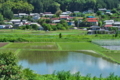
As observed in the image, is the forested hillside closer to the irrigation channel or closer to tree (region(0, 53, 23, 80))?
the irrigation channel

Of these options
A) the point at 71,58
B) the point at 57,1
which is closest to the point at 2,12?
the point at 57,1

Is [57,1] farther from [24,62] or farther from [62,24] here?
[24,62]

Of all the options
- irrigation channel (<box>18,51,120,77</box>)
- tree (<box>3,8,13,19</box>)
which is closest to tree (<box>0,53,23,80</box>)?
irrigation channel (<box>18,51,120,77</box>)

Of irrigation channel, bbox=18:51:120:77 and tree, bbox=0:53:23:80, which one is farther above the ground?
tree, bbox=0:53:23:80

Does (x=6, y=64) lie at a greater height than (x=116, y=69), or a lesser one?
greater

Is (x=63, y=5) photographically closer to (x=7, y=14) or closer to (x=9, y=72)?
(x=7, y=14)

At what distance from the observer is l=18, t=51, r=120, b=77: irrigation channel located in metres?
16.4

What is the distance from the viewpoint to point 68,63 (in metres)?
18.6

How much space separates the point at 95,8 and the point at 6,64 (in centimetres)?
5795

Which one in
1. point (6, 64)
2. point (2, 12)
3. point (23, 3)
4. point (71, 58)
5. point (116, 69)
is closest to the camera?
point (6, 64)

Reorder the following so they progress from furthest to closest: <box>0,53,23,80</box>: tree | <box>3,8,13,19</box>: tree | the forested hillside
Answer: the forested hillside
<box>3,8,13,19</box>: tree
<box>0,53,23,80</box>: tree

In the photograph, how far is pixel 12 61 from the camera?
12.1 metres

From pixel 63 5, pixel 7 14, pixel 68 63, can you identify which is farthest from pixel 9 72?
pixel 63 5

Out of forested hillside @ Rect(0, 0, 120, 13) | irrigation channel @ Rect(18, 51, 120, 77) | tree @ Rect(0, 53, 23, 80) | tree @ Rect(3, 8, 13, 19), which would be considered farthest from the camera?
forested hillside @ Rect(0, 0, 120, 13)
